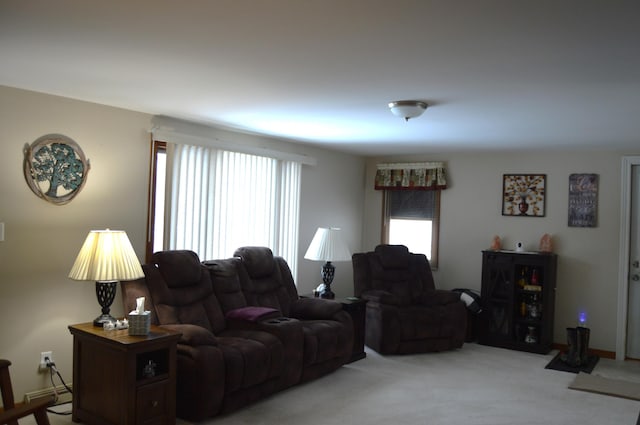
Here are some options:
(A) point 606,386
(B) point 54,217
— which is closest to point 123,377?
(B) point 54,217

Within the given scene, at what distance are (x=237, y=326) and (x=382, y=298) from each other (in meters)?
1.81

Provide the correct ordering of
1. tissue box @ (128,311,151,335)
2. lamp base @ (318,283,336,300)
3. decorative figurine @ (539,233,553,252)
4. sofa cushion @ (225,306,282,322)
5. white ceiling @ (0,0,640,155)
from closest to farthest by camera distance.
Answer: white ceiling @ (0,0,640,155)
tissue box @ (128,311,151,335)
sofa cushion @ (225,306,282,322)
lamp base @ (318,283,336,300)
decorative figurine @ (539,233,553,252)

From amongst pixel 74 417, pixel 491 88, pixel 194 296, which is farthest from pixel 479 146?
pixel 74 417

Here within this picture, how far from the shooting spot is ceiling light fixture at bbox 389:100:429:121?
12.1 ft

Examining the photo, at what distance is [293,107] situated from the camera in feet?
13.3

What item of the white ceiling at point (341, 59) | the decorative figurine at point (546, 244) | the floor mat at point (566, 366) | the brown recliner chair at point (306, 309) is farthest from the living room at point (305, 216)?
the brown recliner chair at point (306, 309)

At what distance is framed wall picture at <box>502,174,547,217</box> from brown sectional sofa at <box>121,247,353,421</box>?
2667 mm

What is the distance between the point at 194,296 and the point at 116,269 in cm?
89

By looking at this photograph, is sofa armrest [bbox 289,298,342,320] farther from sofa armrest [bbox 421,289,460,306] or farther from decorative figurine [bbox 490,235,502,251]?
decorative figurine [bbox 490,235,502,251]

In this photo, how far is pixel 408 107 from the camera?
3691 mm

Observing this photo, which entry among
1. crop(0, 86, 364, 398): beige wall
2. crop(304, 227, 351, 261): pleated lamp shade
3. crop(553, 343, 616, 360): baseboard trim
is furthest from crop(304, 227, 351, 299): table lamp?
crop(553, 343, 616, 360): baseboard trim

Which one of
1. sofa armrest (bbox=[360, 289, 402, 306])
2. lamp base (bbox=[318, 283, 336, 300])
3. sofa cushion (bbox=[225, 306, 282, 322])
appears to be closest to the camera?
sofa cushion (bbox=[225, 306, 282, 322])

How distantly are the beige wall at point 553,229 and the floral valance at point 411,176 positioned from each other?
148 mm

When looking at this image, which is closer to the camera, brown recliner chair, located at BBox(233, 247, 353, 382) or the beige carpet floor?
the beige carpet floor
